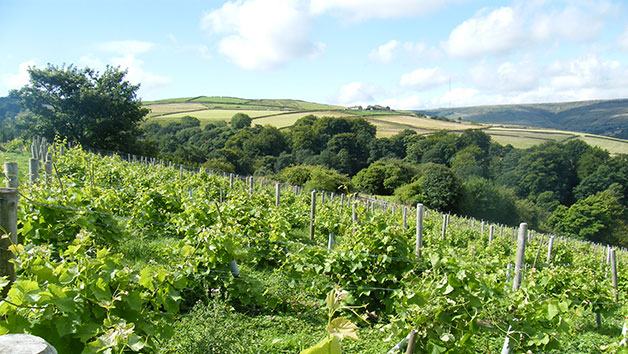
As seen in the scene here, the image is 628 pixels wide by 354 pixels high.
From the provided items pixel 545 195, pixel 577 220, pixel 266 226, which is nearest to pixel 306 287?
pixel 266 226

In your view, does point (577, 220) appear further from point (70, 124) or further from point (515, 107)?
point (515, 107)

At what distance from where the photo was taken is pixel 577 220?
52.0 meters

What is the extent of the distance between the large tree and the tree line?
877 mm

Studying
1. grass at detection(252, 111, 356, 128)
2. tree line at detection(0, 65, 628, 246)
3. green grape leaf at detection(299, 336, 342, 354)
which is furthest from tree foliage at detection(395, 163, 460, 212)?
green grape leaf at detection(299, 336, 342, 354)

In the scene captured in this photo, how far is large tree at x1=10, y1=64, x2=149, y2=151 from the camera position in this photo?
29.0m

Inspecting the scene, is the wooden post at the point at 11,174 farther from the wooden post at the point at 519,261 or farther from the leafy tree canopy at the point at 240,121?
the leafy tree canopy at the point at 240,121

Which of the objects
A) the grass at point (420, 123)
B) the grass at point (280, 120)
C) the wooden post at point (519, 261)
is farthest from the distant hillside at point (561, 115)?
the wooden post at point (519, 261)

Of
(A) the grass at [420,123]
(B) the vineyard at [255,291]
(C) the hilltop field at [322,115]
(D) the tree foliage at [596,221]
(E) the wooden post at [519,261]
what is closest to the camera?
(B) the vineyard at [255,291]

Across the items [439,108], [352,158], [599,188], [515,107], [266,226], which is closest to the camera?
[266,226]

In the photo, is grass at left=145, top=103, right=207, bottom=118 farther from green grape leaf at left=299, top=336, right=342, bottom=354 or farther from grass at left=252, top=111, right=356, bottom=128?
green grape leaf at left=299, top=336, right=342, bottom=354

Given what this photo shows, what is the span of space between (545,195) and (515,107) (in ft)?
332

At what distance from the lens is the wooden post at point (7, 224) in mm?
2543

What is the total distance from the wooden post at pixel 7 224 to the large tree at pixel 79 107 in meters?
30.9

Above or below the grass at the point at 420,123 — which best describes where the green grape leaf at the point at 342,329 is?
above
